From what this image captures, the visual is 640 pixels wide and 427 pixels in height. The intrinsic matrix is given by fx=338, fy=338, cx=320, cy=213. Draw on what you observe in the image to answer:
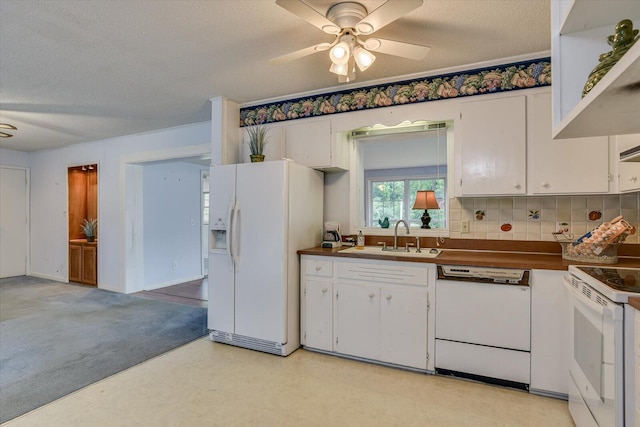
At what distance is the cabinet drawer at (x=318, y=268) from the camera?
2879mm

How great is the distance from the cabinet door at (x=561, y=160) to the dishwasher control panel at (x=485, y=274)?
675 millimetres

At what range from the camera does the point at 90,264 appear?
5.64 meters

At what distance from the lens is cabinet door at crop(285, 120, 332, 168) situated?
322 cm

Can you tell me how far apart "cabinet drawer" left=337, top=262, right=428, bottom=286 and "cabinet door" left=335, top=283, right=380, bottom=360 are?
0.27 feet

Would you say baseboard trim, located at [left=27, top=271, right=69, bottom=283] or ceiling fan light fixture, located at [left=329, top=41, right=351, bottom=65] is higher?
ceiling fan light fixture, located at [left=329, top=41, right=351, bottom=65]

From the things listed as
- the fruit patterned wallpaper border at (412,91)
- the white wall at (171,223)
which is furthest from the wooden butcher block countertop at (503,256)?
the white wall at (171,223)

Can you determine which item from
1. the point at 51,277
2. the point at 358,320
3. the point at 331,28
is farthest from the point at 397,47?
the point at 51,277

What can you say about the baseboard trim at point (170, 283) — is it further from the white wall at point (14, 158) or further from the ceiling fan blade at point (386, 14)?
the ceiling fan blade at point (386, 14)

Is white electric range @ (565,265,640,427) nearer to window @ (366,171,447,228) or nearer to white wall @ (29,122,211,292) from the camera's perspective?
window @ (366,171,447,228)

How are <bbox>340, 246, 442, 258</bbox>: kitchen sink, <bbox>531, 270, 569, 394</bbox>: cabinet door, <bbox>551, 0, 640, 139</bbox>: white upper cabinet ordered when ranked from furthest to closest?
1. <bbox>340, 246, 442, 258</bbox>: kitchen sink
2. <bbox>531, 270, 569, 394</bbox>: cabinet door
3. <bbox>551, 0, 640, 139</bbox>: white upper cabinet

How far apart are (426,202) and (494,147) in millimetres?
737

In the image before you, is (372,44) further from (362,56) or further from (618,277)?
(618,277)

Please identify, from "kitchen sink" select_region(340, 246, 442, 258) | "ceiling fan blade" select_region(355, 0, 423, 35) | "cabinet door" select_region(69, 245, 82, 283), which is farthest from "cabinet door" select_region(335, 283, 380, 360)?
"cabinet door" select_region(69, 245, 82, 283)

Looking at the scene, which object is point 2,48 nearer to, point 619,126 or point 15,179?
point 619,126
